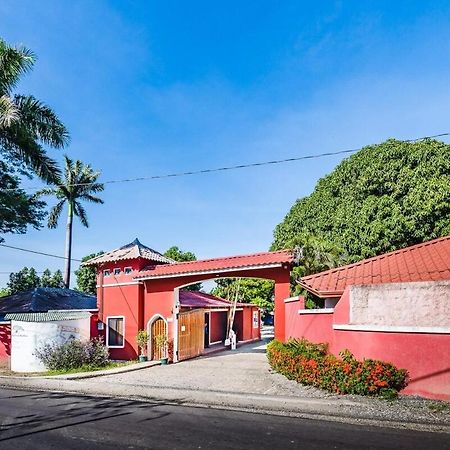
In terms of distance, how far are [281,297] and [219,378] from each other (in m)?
4.51

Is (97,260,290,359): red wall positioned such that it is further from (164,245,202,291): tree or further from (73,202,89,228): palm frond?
(164,245,202,291): tree

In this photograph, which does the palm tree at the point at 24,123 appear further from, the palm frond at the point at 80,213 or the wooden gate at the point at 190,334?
the palm frond at the point at 80,213

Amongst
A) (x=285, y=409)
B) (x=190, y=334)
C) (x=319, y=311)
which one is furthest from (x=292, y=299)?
(x=190, y=334)

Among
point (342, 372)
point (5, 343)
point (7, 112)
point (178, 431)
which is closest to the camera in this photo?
point (178, 431)

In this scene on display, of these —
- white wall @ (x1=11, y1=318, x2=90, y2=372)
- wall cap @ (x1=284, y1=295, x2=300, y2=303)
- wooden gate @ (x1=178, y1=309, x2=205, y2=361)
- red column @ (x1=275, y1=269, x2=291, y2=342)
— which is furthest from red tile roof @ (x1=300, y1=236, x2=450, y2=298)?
white wall @ (x1=11, y1=318, x2=90, y2=372)

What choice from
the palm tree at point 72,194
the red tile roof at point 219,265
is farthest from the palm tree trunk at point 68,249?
the red tile roof at point 219,265

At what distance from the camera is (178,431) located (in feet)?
28.0

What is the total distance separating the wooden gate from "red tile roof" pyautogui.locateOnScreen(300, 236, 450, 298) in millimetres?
7468

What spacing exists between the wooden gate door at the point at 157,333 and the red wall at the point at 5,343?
6933 mm

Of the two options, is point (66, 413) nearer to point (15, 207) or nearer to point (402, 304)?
point (402, 304)

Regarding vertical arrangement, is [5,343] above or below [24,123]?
below

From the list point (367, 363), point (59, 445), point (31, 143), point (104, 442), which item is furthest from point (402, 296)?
point (31, 143)

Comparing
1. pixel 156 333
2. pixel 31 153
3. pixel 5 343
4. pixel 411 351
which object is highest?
pixel 31 153

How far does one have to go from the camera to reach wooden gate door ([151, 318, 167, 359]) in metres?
20.5
